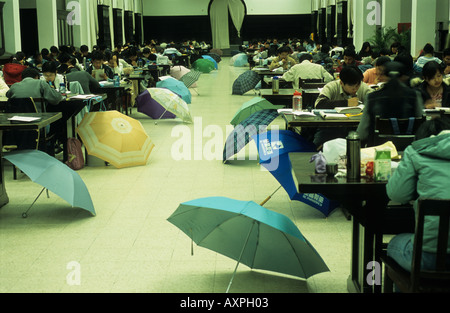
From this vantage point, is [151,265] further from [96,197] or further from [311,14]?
[311,14]

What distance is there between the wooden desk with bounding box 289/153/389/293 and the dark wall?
33.8 m

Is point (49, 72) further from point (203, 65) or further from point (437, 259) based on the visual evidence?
point (203, 65)

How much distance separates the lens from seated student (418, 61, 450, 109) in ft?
20.0

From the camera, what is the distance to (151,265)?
409 cm

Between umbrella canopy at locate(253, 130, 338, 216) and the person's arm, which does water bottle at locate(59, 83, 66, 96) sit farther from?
the person's arm

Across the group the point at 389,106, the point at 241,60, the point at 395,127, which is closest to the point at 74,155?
the point at 389,106

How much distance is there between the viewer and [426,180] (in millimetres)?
2611

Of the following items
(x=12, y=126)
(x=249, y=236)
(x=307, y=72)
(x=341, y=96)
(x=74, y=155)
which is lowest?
(x=74, y=155)

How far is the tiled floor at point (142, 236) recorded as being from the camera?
149 inches

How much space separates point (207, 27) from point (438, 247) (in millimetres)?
35008

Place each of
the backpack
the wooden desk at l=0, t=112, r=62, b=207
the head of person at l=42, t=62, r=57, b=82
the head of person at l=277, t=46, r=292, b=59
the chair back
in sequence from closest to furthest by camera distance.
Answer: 1. the chair back
2. the wooden desk at l=0, t=112, r=62, b=207
3. the backpack
4. the head of person at l=42, t=62, r=57, b=82
5. the head of person at l=277, t=46, r=292, b=59

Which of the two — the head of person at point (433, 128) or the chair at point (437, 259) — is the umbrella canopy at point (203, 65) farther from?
the chair at point (437, 259)

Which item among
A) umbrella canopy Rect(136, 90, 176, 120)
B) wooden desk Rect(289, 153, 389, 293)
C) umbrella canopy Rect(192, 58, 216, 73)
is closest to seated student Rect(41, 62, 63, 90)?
umbrella canopy Rect(136, 90, 176, 120)
